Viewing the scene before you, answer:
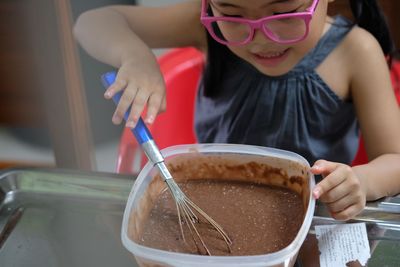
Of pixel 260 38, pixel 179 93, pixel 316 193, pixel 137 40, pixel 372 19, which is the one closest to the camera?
pixel 316 193

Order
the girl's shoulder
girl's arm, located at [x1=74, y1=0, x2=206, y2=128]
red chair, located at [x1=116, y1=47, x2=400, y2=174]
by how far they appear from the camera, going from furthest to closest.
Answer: red chair, located at [x1=116, y1=47, x2=400, y2=174] < the girl's shoulder < girl's arm, located at [x1=74, y1=0, x2=206, y2=128]

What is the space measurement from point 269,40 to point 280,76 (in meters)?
0.21

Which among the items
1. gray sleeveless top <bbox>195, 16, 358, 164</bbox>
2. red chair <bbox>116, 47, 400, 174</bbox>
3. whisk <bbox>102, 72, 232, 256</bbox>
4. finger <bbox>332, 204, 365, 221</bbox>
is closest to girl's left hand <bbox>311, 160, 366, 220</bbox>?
finger <bbox>332, 204, 365, 221</bbox>

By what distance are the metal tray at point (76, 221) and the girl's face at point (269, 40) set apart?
19cm

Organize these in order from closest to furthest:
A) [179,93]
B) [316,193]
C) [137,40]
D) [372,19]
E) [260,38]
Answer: [316,193], [260,38], [137,40], [372,19], [179,93]

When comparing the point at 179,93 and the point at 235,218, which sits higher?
the point at 235,218

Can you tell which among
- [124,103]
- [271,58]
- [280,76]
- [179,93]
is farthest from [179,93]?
[124,103]

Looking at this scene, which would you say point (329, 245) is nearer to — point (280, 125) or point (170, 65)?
point (280, 125)

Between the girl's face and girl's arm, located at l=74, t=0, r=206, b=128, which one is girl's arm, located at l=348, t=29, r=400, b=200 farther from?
girl's arm, located at l=74, t=0, r=206, b=128

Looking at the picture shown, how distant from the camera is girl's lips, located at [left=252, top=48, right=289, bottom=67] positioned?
2.11 feet

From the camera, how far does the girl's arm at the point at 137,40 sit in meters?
0.54

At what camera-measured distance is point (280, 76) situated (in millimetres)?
792

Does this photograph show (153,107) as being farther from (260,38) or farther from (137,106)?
(260,38)

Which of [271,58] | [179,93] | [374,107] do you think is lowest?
[179,93]
